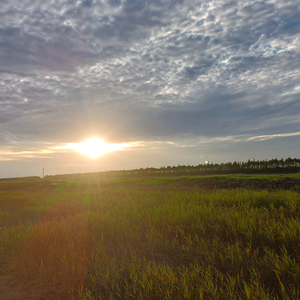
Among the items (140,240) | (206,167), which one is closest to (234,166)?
(206,167)

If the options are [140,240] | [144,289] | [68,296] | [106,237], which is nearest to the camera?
[144,289]

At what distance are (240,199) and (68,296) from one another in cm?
694

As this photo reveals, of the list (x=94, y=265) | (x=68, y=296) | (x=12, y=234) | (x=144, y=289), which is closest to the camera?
(x=144, y=289)

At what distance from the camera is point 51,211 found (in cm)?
924

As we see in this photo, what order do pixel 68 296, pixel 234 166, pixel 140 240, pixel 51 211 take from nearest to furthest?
pixel 68 296
pixel 140 240
pixel 51 211
pixel 234 166

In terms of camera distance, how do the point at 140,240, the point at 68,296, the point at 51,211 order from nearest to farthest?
the point at 68,296, the point at 140,240, the point at 51,211

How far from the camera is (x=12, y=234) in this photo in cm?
566

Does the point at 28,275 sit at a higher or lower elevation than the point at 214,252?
lower

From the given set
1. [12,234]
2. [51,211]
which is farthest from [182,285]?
[51,211]

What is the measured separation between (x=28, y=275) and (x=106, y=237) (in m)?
1.80

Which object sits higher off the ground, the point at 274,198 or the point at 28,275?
the point at 274,198

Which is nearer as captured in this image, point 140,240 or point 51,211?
point 140,240

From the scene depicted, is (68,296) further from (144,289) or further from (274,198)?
(274,198)

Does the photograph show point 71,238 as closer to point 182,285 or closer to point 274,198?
point 182,285
